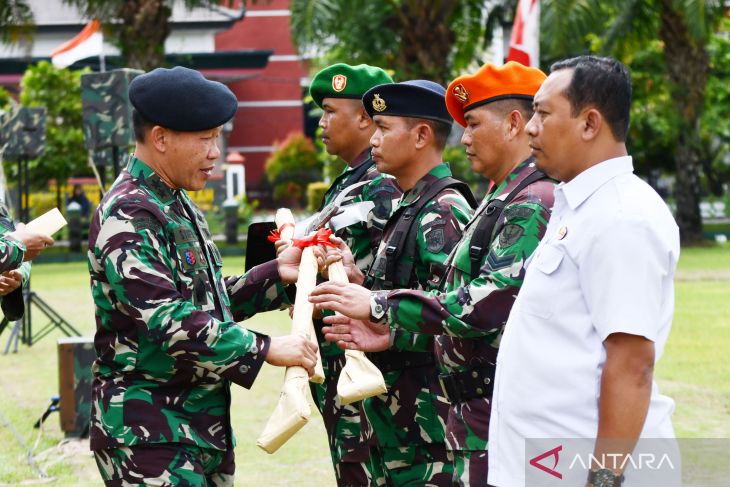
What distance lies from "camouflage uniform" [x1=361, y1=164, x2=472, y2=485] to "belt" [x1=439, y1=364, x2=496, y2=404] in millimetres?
397

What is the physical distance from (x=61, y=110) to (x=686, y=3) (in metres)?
17.9

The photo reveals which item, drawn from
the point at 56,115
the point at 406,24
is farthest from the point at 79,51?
the point at 56,115

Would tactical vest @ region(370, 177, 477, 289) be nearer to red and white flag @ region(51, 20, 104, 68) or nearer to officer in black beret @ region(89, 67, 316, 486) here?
officer in black beret @ region(89, 67, 316, 486)

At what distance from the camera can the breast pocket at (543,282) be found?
8.84ft

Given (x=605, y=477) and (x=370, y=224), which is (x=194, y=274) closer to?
(x=370, y=224)

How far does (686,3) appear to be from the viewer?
69.3 ft

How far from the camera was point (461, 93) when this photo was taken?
384 centimetres

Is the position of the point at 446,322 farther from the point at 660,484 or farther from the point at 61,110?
the point at 61,110

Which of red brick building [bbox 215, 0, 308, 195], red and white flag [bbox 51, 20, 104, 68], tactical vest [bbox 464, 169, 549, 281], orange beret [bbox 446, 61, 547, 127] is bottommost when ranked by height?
red brick building [bbox 215, 0, 308, 195]

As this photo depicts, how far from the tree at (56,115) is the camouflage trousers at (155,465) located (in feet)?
94.6

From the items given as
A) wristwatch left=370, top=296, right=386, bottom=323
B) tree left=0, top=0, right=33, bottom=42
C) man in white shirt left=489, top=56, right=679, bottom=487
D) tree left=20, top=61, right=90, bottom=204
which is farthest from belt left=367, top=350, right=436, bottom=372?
tree left=20, top=61, right=90, bottom=204

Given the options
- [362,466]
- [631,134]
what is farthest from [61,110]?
[362,466]

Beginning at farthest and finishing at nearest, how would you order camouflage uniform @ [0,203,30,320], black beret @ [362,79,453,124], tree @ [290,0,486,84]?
tree @ [290,0,486,84], camouflage uniform @ [0,203,30,320], black beret @ [362,79,453,124]

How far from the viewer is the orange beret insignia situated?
3822 mm
